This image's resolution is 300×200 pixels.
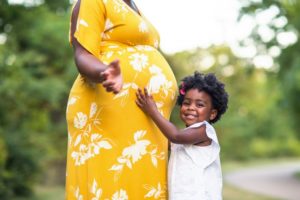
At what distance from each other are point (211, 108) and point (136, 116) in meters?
0.51

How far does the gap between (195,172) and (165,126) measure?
285 mm

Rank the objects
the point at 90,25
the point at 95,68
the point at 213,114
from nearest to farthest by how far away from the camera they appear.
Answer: the point at 95,68
the point at 90,25
the point at 213,114

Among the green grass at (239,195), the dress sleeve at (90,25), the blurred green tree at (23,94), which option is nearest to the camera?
the dress sleeve at (90,25)

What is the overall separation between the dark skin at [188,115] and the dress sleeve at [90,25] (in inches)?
11.9

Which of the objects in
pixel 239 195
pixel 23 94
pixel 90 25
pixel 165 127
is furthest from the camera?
pixel 239 195

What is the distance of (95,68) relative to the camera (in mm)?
2229

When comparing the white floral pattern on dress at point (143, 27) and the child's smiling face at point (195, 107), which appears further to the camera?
the child's smiling face at point (195, 107)

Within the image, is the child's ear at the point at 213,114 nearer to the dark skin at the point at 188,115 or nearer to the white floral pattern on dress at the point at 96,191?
the dark skin at the point at 188,115

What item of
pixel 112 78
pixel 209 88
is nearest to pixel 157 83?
pixel 209 88

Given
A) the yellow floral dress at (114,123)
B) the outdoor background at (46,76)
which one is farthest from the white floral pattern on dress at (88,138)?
the outdoor background at (46,76)

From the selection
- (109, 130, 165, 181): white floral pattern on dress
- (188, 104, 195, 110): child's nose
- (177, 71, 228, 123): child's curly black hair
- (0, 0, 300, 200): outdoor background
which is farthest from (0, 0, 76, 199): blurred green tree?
(109, 130, 165, 181): white floral pattern on dress

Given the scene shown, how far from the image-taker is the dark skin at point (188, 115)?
2.50 m

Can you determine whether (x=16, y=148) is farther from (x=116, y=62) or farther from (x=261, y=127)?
(x=261, y=127)

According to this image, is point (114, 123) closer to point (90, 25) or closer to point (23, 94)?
point (90, 25)
